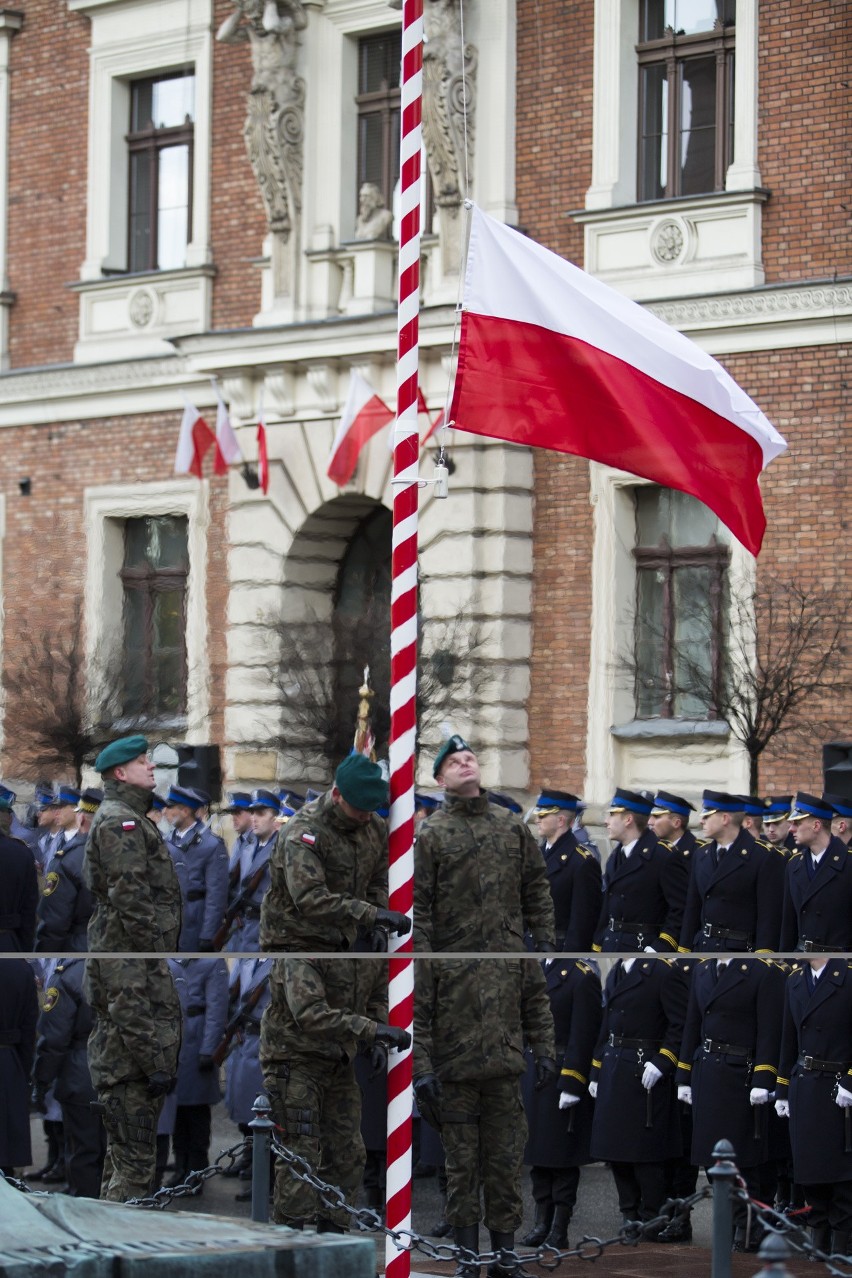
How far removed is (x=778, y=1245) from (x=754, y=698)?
43.5 feet

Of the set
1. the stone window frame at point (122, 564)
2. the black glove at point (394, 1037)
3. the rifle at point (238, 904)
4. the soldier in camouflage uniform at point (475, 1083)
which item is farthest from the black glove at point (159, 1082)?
the stone window frame at point (122, 564)

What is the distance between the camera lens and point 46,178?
24.5 meters

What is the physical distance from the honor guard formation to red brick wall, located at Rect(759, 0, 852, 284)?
7.28 meters

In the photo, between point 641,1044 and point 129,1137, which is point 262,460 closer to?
point 641,1044

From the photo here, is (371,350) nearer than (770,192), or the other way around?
(770,192)

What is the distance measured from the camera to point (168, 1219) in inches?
205

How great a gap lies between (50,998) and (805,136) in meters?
10.3

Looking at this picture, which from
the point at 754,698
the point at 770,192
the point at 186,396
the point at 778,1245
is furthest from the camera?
the point at 186,396

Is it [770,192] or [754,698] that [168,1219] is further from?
[770,192]

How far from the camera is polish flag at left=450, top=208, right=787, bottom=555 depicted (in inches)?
339

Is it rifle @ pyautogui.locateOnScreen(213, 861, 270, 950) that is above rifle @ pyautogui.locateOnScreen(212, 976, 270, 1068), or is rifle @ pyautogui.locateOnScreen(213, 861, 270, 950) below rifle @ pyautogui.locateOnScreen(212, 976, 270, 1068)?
above

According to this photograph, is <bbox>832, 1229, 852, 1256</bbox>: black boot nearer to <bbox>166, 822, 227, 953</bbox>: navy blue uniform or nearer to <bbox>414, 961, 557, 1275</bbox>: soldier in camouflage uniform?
<bbox>414, 961, 557, 1275</bbox>: soldier in camouflage uniform

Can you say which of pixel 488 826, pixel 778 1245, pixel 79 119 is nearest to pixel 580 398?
pixel 488 826

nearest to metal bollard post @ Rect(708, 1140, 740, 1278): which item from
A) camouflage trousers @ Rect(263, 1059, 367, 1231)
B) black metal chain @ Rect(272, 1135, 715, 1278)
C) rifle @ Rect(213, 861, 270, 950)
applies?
black metal chain @ Rect(272, 1135, 715, 1278)
